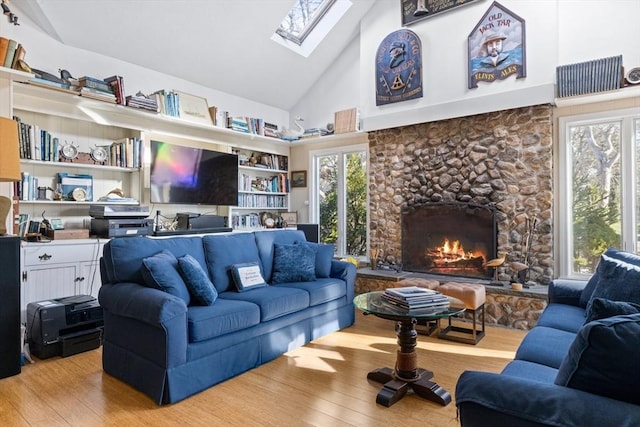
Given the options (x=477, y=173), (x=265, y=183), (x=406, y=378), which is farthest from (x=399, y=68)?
(x=406, y=378)

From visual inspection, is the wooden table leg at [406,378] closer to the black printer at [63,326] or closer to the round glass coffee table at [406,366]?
the round glass coffee table at [406,366]

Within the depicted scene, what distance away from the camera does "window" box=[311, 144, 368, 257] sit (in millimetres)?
5648

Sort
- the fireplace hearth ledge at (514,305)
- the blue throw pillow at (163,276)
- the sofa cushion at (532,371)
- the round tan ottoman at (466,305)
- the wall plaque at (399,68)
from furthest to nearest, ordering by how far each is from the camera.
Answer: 1. the wall plaque at (399,68)
2. the fireplace hearth ledge at (514,305)
3. the round tan ottoman at (466,305)
4. the blue throw pillow at (163,276)
5. the sofa cushion at (532,371)

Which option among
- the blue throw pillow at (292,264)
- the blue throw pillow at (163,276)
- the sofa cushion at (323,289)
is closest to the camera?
the blue throw pillow at (163,276)

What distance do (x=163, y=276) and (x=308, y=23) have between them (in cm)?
428

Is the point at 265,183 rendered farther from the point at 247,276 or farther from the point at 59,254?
the point at 59,254

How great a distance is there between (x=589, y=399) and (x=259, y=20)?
4893 mm

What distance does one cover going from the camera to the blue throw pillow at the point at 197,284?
2.71 m

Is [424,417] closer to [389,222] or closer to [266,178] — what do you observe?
[389,222]

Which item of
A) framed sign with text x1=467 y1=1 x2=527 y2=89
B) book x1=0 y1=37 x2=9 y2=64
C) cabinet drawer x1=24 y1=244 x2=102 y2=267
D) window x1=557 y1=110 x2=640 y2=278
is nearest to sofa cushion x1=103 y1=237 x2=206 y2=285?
cabinet drawer x1=24 y1=244 x2=102 y2=267

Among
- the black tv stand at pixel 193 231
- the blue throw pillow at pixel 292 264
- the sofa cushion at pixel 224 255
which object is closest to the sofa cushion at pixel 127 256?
the sofa cushion at pixel 224 255

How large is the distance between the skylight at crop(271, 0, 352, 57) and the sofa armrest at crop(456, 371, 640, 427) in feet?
16.4

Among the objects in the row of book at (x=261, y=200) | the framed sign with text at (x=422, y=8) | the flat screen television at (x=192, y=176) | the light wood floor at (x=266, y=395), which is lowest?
the light wood floor at (x=266, y=395)

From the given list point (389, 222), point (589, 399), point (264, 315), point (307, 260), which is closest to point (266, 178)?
point (389, 222)
